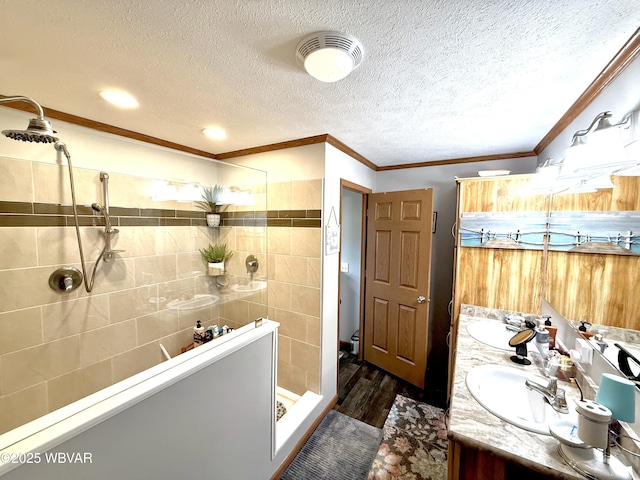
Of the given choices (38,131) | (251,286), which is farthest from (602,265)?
(38,131)

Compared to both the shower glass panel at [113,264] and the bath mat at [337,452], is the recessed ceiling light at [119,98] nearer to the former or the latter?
the shower glass panel at [113,264]

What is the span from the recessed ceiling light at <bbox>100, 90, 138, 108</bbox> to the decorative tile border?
699mm

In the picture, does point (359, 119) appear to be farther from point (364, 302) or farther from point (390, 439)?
point (390, 439)

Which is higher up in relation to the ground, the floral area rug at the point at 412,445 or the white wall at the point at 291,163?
the white wall at the point at 291,163

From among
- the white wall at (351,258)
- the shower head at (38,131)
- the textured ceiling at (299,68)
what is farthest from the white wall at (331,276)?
the shower head at (38,131)

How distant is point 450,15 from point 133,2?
1009 millimetres

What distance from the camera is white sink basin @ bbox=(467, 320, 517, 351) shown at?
→ 5.21ft

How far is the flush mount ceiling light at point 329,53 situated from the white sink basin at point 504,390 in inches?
61.3

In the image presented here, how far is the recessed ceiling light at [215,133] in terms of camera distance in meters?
1.78

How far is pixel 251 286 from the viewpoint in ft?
6.68

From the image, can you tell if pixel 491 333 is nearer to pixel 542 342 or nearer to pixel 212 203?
pixel 542 342

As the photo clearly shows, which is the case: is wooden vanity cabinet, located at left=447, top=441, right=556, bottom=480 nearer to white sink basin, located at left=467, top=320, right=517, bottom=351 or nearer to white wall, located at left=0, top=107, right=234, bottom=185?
white sink basin, located at left=467, top=320, right=517, bottom=351

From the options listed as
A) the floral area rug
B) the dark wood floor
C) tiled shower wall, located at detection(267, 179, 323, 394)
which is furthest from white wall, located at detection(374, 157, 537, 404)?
tiled shower wall, located at detection(267, 179, 323, 394)

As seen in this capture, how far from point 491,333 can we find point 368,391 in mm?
1327
